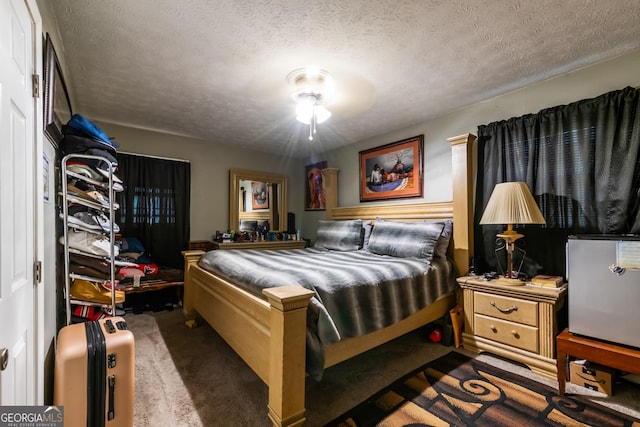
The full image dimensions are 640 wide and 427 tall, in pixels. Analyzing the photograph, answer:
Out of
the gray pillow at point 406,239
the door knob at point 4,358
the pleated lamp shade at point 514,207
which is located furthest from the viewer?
the gray pillow at point 406,239

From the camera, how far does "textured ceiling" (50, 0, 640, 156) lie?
5.23 ft

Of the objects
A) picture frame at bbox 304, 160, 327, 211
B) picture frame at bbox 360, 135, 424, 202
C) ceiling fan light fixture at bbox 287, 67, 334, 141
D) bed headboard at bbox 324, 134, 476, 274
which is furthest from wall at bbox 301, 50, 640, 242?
ceiling fan light fixture at bbox 287, 67, 334, 141

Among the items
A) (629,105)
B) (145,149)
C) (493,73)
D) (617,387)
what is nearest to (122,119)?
(145,149)

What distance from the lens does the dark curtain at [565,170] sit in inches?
76.6

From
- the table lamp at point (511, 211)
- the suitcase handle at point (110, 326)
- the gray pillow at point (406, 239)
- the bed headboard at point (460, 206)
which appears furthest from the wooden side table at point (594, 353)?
the suitcase handle at point (110, 326)

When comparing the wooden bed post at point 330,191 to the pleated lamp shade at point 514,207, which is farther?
the wooden bed post at point 330,191

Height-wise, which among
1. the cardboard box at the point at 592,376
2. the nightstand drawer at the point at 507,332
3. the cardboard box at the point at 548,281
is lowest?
the cardboard box at the point at 592,376

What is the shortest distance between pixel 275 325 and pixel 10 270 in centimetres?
102

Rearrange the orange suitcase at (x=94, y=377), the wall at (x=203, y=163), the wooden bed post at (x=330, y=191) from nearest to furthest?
the orange suitcase at (x=94, y=377)
the wall at (x=203, y=163)
the wooden bed post at (x=330, y=191)

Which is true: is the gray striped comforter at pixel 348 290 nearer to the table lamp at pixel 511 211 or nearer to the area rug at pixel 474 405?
the area rug at pixel 474 405

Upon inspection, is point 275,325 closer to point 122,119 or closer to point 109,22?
point 109,22

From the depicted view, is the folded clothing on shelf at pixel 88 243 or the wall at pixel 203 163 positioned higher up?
the wall at pixel 203 163

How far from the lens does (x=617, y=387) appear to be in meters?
1.86

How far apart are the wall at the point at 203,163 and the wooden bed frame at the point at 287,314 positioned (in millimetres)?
1295
